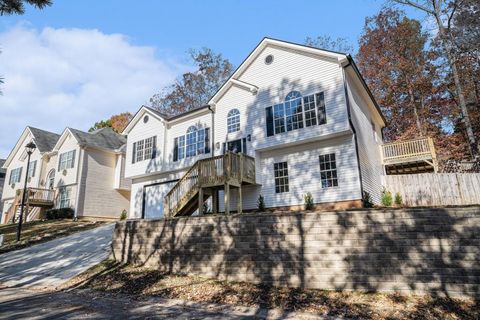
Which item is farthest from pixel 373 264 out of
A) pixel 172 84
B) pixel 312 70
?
pixel 172 84

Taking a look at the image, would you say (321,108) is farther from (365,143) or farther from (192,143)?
(192,143)

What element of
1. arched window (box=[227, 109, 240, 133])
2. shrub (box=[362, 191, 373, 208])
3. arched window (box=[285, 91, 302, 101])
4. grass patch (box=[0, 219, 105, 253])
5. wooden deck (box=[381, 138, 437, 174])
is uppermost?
arched window (box=[285, 91, 302, 101])

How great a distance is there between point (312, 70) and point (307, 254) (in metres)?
9.57

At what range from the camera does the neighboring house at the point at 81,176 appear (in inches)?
945

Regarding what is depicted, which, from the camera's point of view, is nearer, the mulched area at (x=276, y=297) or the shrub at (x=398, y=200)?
the mulched area at (x=276, y=297)

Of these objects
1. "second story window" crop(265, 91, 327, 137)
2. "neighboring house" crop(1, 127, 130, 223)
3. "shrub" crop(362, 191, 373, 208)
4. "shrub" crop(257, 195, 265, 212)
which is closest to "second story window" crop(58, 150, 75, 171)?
"neighboring house" crop(1, 127, 130, 223)

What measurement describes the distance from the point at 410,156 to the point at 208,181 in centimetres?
1072

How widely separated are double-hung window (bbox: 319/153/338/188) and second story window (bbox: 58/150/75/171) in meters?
20.9

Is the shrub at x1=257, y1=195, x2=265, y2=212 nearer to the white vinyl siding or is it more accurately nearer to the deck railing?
the white vinyl siding

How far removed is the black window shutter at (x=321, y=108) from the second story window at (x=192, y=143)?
6.61 meters

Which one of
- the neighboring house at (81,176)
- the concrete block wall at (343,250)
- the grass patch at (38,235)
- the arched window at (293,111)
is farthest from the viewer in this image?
the neighboring house at (81,176)

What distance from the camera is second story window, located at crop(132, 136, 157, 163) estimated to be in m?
19.8

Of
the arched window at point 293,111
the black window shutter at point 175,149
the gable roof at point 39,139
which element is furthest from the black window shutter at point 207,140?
the gable roof at point 39,139

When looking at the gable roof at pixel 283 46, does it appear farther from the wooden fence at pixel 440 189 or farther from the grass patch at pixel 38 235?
the grass patch at pixel 38 235
